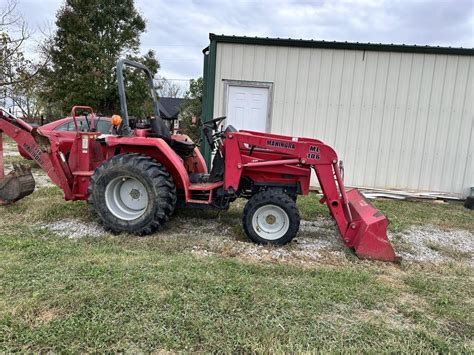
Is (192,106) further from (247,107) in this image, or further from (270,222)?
(270,222)

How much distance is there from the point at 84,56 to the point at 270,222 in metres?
18.3

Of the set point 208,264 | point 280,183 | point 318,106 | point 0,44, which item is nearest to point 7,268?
point 208,264

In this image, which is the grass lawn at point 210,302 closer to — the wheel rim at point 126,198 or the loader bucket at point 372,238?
the loader bucket at point 372,238

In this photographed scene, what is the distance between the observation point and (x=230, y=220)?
5.79m

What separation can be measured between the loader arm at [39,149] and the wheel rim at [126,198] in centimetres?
69

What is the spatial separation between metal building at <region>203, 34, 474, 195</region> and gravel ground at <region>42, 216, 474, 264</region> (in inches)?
123

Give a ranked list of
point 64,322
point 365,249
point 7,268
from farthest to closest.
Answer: point 365,249, point 7,268, point 64,322

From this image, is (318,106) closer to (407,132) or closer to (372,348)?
(407,132)

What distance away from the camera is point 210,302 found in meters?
3.10

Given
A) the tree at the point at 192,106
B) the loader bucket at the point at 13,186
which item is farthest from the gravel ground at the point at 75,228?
the tree at the point at 192,106

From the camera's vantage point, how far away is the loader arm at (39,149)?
5.22m

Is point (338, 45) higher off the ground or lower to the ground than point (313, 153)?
higher

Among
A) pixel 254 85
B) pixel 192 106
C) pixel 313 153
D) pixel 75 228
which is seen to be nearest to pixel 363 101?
pixel 254 85

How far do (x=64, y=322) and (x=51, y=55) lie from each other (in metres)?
19.9
